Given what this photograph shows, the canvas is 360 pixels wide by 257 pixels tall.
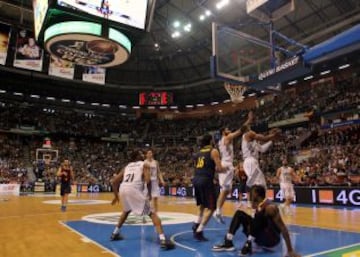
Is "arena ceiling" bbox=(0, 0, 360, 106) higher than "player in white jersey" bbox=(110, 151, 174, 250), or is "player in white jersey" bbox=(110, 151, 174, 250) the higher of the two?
"arena ceiling" bbox=(0, 0, 360, 106)

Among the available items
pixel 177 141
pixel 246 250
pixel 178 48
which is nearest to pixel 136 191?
pixel 246 250

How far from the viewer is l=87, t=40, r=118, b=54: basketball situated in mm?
12204

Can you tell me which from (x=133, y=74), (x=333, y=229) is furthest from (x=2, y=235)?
(x=133, y=74)

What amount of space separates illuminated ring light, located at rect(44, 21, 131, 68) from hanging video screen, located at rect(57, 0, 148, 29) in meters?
0.58

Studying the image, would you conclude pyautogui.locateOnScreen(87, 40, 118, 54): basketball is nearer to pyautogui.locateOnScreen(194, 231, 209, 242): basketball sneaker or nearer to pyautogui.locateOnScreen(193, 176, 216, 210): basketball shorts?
pyautogui.locateOnScreen(193, 176, 216, 210): basketball shorts

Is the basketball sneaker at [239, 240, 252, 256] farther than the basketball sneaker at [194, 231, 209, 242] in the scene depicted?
No

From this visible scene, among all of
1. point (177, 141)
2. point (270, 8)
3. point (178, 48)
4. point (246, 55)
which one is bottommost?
point (270, 8)

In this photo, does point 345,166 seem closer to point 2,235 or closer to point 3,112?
point 2,235

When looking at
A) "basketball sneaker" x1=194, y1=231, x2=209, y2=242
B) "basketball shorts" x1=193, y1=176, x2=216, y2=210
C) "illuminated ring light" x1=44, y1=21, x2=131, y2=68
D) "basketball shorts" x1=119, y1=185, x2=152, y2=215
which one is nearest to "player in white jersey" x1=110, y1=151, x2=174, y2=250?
"basketball shorts" x1=119, y1=185, x2=152, y2=215

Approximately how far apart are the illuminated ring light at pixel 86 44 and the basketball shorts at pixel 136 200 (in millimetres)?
6742

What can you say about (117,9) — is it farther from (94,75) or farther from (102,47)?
(94,75)

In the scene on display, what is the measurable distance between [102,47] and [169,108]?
32451 millimetres

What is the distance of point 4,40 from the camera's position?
2238 centimetres

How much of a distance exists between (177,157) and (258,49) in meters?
29.1
